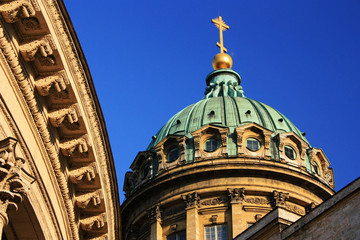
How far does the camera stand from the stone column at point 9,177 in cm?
1477

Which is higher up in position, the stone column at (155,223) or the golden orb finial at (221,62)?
the golden orb finial at (221,62)

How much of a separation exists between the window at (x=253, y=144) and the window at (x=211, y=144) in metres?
2.04

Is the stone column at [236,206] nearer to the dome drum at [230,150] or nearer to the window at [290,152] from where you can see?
the dome drum at [230,150]

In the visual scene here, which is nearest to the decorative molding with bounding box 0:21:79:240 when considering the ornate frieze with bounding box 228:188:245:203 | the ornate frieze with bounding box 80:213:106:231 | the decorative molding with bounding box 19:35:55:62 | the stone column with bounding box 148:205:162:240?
the decorative molding with bounding box 19:35:55:62

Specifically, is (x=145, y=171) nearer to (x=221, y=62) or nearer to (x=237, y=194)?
(x=237, y=194)

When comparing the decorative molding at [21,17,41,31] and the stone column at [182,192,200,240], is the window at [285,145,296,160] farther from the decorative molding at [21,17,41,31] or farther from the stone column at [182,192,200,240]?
the decorative molding at [21,17,41,31]

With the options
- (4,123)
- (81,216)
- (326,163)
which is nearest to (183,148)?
(326,163)

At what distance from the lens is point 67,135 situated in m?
17.7

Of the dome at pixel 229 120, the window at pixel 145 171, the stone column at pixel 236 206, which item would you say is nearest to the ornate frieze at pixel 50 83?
the stone column at pixel 236 206

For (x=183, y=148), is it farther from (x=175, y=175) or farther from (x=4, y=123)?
(x=4, y=123)

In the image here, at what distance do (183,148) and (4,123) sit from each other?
113ft

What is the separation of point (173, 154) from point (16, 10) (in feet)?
119

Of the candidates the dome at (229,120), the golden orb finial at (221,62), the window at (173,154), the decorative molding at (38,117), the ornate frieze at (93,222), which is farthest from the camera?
the golden orb finial at (221,62)

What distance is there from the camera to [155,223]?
48.0 meters
